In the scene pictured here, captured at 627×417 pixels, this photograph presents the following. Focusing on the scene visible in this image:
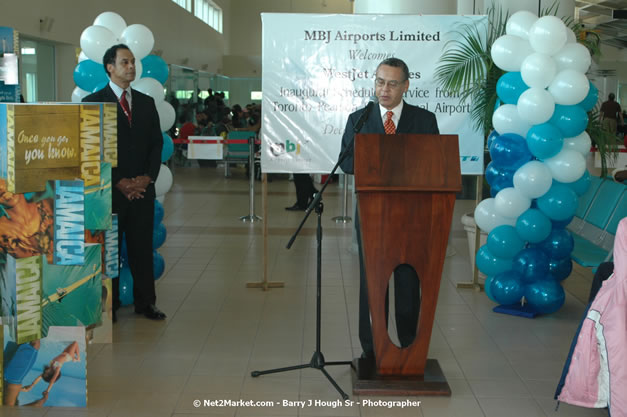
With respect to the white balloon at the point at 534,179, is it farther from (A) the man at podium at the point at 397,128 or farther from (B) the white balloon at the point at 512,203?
(A) the man at podium at the point at 397,128

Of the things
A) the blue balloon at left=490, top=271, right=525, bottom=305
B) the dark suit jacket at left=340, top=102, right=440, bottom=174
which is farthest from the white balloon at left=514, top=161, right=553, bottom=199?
the dark suit jacket at left=340, top=102, right=440, bottom=174

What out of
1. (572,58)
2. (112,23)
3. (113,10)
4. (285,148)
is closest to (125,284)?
(285,148)

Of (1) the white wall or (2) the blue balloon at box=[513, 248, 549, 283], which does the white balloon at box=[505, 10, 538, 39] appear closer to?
(2) the blue balloon at box=[513, 248, 549, 283]

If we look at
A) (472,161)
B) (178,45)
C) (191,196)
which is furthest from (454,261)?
(178,45)

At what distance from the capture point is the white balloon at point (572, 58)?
4.98 meters

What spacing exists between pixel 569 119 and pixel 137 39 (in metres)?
3.02

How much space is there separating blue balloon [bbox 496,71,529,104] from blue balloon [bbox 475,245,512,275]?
3.53ft

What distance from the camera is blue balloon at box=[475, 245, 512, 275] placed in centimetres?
531

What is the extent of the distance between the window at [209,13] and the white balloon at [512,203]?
58.1 ft

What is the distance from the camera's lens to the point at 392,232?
11.6 feet

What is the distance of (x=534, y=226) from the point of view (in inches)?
199

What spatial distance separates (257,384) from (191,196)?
8003mm

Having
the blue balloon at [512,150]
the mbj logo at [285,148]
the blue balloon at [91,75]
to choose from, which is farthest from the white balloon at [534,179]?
the blue balloon at [91,75]

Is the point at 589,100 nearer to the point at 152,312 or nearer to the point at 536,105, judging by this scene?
the point at 536,105
